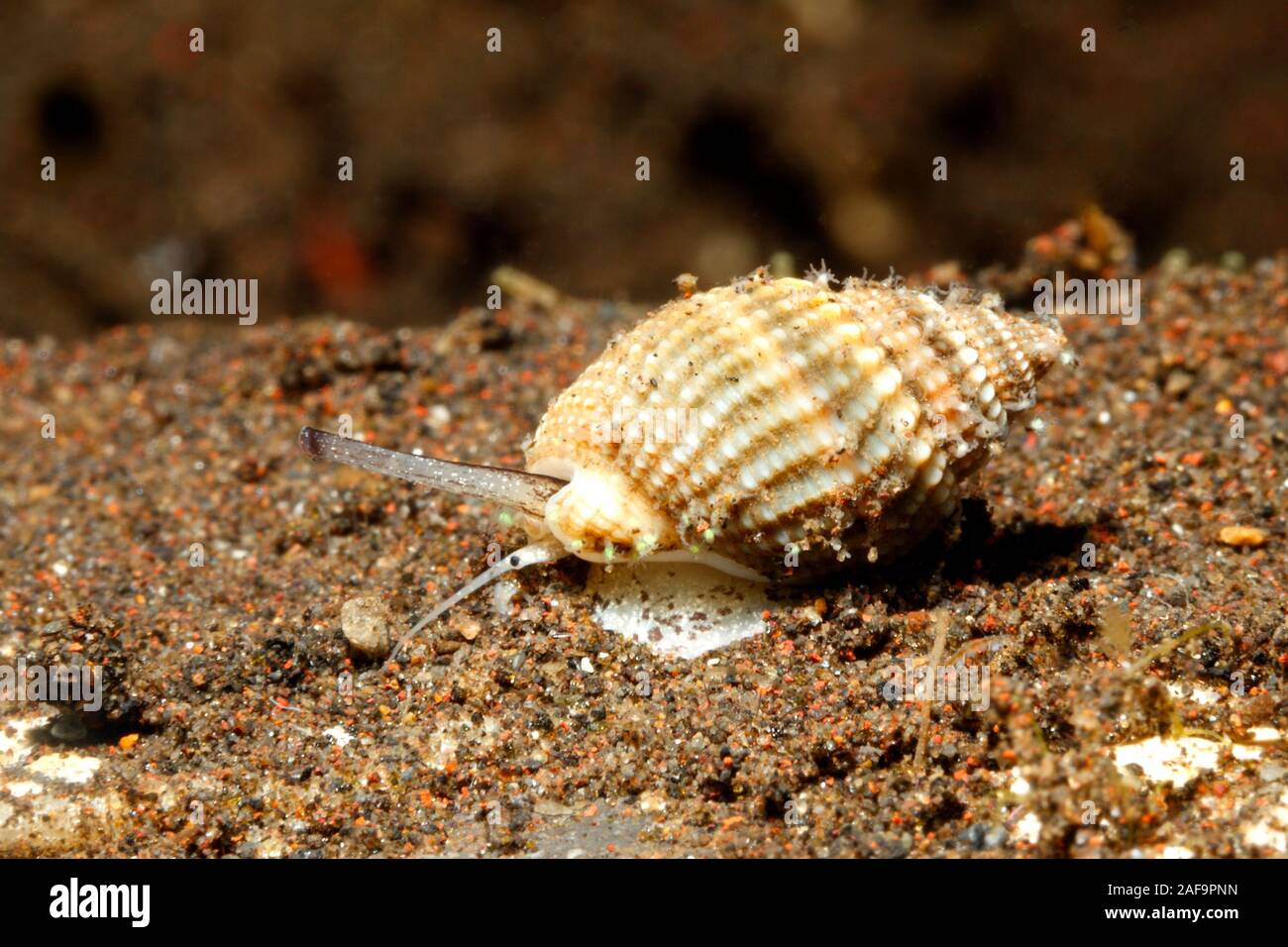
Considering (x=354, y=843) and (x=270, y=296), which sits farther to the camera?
(x=270, y=296)

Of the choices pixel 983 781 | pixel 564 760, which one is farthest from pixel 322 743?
pixel 983 781

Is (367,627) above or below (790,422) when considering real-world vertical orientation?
below

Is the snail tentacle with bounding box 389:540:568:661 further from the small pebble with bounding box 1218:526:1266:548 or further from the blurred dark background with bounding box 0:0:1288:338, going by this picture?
the blurred dark background with bounding box 0:0:1288:338

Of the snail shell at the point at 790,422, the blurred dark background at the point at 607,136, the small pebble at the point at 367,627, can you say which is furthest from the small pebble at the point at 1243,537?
the small pebble at the point at 367,627

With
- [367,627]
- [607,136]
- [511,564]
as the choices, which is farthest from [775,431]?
[607,136]

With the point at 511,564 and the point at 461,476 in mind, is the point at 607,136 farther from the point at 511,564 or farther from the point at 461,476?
the point at 511,564

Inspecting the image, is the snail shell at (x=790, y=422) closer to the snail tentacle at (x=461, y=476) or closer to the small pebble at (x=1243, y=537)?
the snail tentacle at (x=461, y=476)
